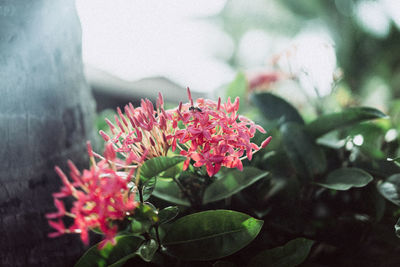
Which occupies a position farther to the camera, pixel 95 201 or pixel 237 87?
pixel 237 87

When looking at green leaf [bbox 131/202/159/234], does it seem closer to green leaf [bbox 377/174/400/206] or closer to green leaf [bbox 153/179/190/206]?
green leaf [bbox 153/179/190/206]

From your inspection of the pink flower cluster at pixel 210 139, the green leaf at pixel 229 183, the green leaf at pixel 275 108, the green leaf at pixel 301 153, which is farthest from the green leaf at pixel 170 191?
the green leaf at pixel 275 108

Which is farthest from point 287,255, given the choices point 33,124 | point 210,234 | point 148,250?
point 33,124

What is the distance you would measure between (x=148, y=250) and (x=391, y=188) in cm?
55

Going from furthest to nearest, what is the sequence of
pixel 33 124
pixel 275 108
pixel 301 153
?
pixel 275 108 → pixel 301 153 → pixel 33 124

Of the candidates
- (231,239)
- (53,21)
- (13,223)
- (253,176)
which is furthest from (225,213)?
(53,21)

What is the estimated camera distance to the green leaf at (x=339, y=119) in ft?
2.64

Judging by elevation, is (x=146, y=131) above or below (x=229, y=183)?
above

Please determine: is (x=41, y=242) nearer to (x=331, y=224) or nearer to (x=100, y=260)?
(x=100, y=260)

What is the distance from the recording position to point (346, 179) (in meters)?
0.77

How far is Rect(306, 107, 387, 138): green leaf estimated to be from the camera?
806 millimetres

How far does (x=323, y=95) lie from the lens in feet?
3.76

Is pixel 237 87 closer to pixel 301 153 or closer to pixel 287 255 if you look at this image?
pixel 301 153

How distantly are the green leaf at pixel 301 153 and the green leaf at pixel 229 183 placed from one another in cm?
15
